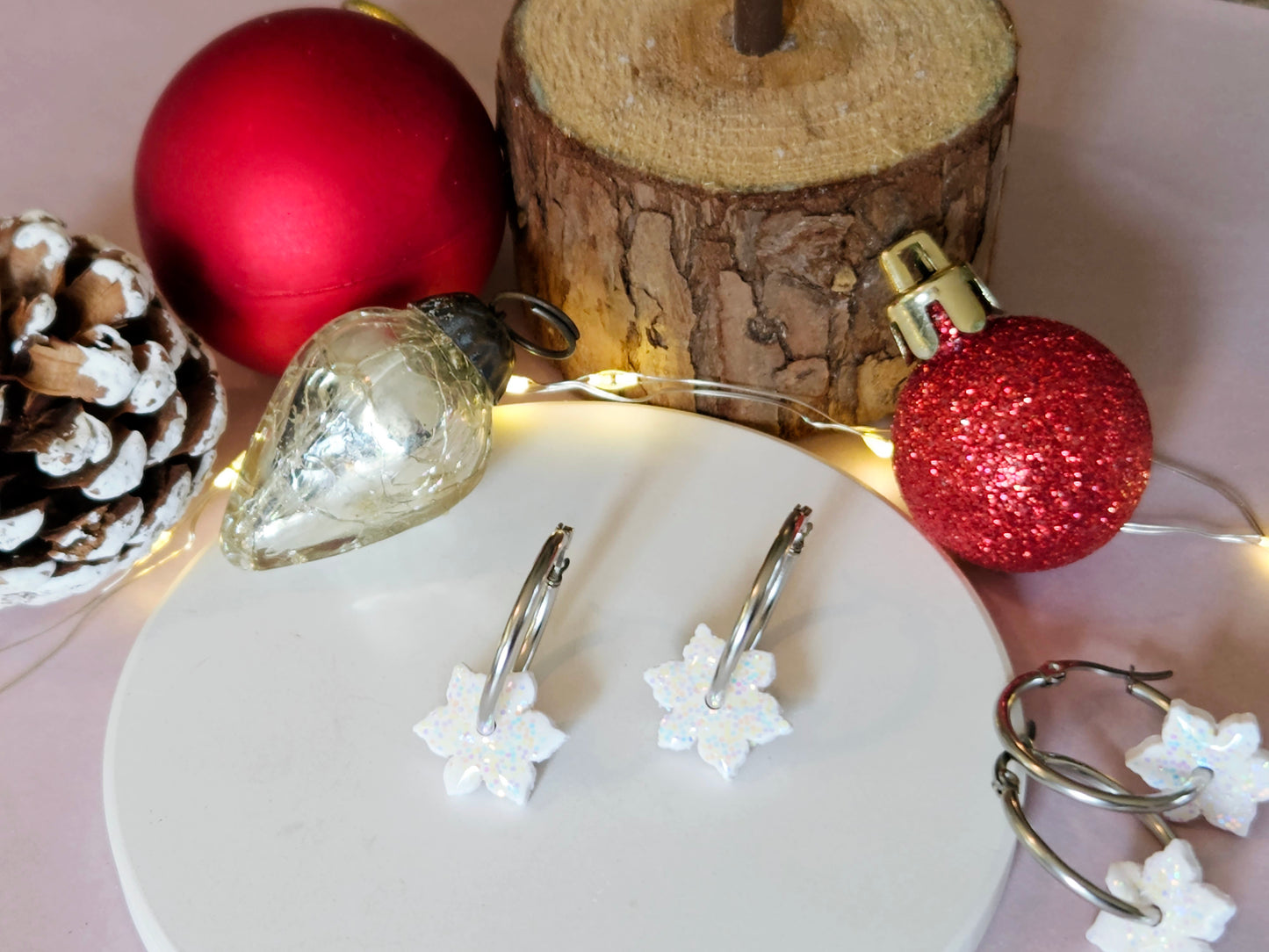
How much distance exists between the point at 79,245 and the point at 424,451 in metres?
0.21

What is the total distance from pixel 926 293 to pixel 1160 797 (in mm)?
260

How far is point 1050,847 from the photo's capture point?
57cm

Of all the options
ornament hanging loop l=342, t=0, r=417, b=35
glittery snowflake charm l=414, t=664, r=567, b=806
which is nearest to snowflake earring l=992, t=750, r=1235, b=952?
glittery snowflake charm l=414, t=664, r=567, b=806

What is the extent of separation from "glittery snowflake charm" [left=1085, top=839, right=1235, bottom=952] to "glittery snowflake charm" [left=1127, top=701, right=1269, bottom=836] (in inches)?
→ 1.4

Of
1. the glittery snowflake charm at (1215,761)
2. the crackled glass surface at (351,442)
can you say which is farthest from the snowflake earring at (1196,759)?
the crackled glass surface at (351,442)

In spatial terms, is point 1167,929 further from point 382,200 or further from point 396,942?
point 382,200

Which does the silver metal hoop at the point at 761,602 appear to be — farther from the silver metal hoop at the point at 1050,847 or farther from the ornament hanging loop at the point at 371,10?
the ornament hanging loop at the point at 371,10

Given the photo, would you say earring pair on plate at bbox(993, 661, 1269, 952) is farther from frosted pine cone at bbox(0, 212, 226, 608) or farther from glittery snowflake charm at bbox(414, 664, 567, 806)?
frosted pine cone at bbox(0, 212, 226, 608)

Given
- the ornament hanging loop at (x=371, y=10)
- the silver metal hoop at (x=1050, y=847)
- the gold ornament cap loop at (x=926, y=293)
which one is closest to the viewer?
the silver metal hoop at (x=1050, y=847)

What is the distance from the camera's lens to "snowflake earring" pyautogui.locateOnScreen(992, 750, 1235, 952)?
1.72 ft

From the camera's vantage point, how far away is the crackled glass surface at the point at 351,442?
0.64 m

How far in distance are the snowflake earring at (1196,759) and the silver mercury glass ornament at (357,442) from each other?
311 mm

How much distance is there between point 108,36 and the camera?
3.68 ft

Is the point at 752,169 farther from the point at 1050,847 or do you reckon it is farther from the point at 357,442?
the point at 1050,847
